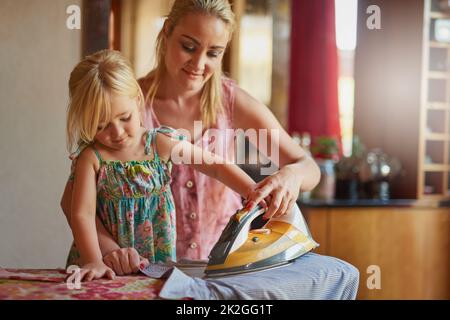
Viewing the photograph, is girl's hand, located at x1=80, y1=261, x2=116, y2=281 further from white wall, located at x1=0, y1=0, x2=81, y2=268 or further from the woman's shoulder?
the woman's shoulder

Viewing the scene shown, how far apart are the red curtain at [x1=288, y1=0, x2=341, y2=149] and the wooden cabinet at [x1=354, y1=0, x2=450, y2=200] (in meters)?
0.16

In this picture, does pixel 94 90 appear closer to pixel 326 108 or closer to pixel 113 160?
pixel 113 160

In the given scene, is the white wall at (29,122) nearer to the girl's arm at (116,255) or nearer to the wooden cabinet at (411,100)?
the girl's arm at (116,255)

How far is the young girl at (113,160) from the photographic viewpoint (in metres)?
0.98

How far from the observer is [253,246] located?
97 centimetres

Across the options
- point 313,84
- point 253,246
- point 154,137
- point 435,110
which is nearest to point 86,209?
point 154,137

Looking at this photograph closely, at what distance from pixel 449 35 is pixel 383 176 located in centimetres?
56

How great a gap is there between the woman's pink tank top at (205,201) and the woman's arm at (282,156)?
0.08 feet

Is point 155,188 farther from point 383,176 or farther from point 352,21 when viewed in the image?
point 383,176

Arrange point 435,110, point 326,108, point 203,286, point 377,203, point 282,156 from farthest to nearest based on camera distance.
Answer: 1. point 326,108
2. point 435,110
3. point 377,203
4. point 282,156
5. point 203,286

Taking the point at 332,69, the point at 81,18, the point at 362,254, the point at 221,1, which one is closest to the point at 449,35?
the point at 332,69

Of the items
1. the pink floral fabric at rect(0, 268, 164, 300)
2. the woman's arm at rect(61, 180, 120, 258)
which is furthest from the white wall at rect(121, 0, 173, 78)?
the pink floral fabric at rect(0, 268, 164, 300)

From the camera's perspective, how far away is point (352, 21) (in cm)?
129

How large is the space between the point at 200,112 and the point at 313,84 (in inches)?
49.5
